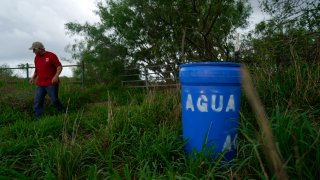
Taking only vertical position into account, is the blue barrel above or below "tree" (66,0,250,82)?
below

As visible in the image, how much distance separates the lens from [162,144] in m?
2.97

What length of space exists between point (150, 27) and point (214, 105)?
33.9 ft

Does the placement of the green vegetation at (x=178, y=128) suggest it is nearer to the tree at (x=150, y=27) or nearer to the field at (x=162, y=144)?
the field at (x=162, y=144)

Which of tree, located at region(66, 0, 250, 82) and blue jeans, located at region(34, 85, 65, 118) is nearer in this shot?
blue jeans, located at region(34, 85, 65, 118)

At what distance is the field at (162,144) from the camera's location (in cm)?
228

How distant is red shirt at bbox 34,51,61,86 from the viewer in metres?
6.04

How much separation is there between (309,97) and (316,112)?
0.27 meters

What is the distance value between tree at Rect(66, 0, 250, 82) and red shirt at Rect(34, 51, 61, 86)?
12.9 ft

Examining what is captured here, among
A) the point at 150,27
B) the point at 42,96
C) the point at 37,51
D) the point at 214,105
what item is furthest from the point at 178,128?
the point at 150,27

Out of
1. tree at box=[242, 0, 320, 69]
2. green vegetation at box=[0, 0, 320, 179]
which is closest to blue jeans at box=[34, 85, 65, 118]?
green vegetation at box=[0, 0, 320, 179]

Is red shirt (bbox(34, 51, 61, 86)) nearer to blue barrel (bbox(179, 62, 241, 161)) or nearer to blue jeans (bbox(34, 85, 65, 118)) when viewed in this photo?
blue jeans (bbox(34, 85, 65, 118))

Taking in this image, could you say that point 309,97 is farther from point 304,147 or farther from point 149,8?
point 149,8

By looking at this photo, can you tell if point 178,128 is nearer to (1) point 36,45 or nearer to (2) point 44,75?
(2) point 44,75

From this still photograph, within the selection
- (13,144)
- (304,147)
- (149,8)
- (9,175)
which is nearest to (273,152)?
(304,147)
